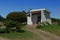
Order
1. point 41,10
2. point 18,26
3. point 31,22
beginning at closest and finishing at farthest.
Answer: point 18,26 → point 41,10 → point 31,22

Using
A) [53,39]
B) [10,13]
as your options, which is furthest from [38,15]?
[53,39]

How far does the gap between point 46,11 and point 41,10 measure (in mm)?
1585

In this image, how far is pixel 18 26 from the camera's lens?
28969mm

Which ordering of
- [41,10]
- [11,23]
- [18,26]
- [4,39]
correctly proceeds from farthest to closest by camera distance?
1. [41,10]
2. [11,23]
3. [18,26]
4. [4,39]

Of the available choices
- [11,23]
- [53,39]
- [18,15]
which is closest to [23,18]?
[18,15]

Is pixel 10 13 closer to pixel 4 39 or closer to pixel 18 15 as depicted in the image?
pixel 18 15

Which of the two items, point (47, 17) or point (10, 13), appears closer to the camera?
point (47, 17)

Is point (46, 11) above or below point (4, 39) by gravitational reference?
above

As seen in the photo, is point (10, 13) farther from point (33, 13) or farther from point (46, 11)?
point (46, 11)

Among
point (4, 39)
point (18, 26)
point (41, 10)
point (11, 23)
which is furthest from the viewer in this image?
point (41, 10)

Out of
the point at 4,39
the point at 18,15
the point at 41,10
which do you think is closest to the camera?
the point at 4,39

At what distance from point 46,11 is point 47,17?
5.51 feet

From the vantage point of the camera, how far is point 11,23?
31062mm

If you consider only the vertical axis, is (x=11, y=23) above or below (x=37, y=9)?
below
